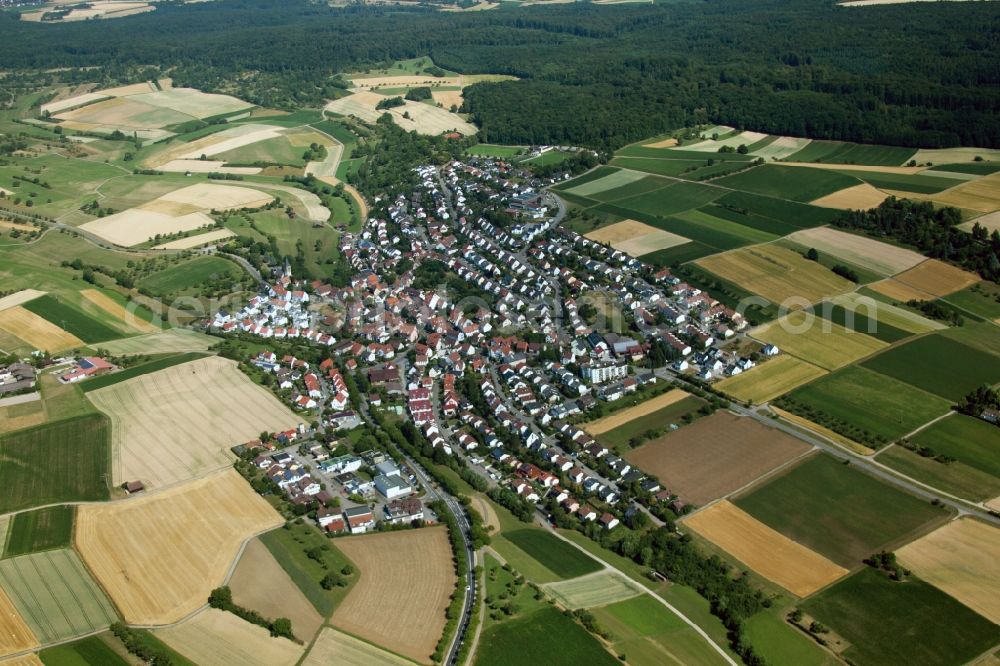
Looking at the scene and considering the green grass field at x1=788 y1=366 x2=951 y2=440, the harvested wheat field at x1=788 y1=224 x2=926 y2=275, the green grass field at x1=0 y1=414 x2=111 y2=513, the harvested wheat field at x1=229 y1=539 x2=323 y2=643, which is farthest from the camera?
the harvested wheat field at x1=788 y1=224 x2=926 y2=275

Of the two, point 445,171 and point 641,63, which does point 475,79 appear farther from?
point 445,171

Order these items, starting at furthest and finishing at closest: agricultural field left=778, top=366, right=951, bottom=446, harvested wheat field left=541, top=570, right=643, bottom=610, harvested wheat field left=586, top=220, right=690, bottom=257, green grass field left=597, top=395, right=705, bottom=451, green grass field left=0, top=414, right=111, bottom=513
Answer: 1. harvested wheat field left=586, top=220, right=690, bottom=257
2. green grass field left=597, top=395, right=705, bottom=451
3. agricultural field left=778, top=366, right=951, bottom=446
4. green grass field left=0, top=414, right=111, bottom=513
5. harvested wheat field left=541, top=570, right=643, bottom=610

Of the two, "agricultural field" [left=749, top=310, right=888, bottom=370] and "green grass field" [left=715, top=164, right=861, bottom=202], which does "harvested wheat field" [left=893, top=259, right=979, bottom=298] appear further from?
"green grass field" [left=715, top=164, right=861, bottom=202]

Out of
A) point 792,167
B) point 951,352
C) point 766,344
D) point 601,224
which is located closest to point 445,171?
point 601,224

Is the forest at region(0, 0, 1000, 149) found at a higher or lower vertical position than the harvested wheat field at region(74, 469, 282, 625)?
higher

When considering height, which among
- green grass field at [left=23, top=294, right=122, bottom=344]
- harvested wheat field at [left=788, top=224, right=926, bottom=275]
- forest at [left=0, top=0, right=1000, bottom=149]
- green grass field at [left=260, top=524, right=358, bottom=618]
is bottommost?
green grass field at [left=260, top=524, right=358, bottom=618]

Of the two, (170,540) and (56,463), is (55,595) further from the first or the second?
(56,463)

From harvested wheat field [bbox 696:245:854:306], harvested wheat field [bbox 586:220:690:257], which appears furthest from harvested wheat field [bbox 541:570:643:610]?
harvested wheat field [bbox 586:220:690:257]
